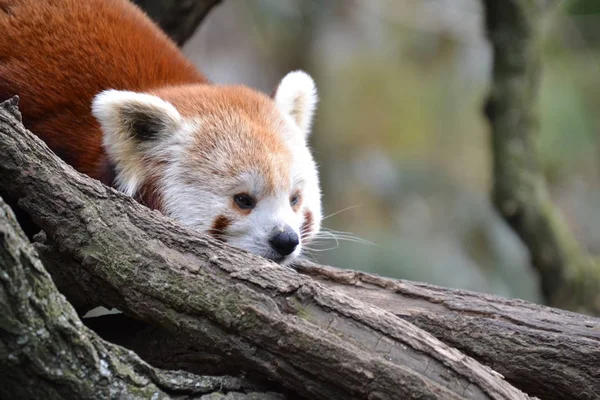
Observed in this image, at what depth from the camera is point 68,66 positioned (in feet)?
11.0

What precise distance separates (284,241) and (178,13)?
2152mm

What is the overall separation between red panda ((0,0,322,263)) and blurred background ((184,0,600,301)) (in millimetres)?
4263

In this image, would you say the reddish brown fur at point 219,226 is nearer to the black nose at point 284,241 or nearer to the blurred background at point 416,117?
the black nose at point 284,241

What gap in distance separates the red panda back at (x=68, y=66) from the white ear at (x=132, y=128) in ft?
0.39

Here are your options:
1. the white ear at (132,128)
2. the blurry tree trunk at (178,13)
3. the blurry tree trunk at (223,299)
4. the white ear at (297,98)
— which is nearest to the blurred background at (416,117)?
the blurry tree trunk at (178,13)

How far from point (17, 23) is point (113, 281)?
1667 millimetres

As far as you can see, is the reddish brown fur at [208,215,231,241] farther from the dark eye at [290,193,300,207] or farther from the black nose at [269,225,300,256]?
the dark eye at [290,193,300,207]

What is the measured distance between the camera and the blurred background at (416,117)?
833 cm

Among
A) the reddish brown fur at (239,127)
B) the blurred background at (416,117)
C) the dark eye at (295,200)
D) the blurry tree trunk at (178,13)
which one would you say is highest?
the blurred background at (416,117)

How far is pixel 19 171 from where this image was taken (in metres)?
2.21

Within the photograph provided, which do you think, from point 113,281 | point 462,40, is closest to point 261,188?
point 113,281

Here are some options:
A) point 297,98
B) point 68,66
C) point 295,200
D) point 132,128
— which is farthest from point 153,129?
point 297,98

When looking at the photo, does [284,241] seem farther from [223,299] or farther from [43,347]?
[43,347]

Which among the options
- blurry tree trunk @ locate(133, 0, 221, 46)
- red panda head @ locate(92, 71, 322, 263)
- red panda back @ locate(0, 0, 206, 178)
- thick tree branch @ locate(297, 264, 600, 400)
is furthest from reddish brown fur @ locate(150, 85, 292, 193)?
blurry tree trunk @ locate(133, 0, 221, 46)
